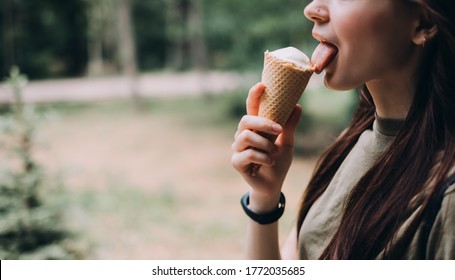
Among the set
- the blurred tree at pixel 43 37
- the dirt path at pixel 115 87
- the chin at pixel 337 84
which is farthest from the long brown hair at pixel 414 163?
the blurred tree at pixel 43 37

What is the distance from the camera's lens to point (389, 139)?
4.29ft

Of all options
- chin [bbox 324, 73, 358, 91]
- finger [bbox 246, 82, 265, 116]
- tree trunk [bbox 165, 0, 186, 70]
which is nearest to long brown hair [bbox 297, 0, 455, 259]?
chin [bbox 324, 73, 358, 91]

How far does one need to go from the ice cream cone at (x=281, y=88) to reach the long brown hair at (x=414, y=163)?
0.32 m

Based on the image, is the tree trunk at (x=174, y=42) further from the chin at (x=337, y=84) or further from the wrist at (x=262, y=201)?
the chin at (x=337, y=84)

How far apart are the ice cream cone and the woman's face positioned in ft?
0.61

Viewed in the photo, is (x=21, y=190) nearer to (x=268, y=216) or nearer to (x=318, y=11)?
(x=268, y=216)

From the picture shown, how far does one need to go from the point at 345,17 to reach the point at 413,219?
1.70 feet

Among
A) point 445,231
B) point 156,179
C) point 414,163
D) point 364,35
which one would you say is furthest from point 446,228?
point 156,179

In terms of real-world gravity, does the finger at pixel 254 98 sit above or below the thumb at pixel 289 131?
above

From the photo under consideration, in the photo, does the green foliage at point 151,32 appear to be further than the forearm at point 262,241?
Yes

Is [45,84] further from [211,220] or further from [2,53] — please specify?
[211,220]

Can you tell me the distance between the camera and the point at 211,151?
1077 cm

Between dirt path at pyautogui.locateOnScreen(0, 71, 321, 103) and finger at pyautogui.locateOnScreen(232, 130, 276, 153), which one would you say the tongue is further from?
dirt path at pyautogui.locateOnScreen(0, 71, 321, 103)

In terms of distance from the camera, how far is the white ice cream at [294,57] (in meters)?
1.40
